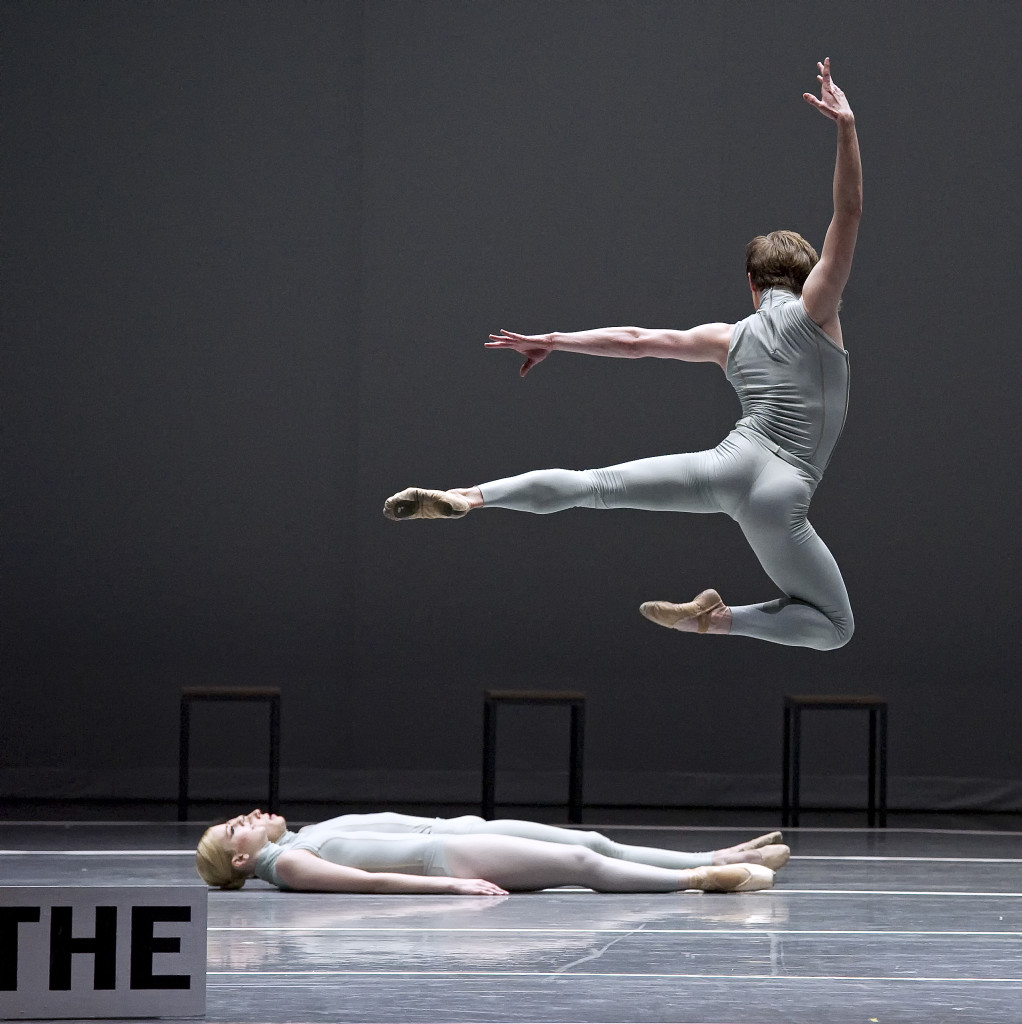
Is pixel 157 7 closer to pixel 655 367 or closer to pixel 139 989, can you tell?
pixel 655 367

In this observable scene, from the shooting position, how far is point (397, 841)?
498 cm

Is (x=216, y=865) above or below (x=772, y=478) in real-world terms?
below

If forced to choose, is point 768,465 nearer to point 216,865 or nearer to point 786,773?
point 216,865

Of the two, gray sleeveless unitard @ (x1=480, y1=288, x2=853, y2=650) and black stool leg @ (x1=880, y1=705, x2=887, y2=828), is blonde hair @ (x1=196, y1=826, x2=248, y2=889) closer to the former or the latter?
gray sleeveless unitard @ (x1=480, y1=288, x2=853, y2=650)

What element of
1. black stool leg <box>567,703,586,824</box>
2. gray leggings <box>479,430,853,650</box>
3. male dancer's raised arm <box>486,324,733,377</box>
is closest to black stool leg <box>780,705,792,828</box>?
black stool leg <box>567,703,586,824</box>

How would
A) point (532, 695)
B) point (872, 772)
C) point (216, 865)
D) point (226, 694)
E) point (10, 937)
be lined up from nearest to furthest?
1. point (10, 937)
2. point (216, 865)
3. point (226, 694)
4. point (532, 695)
5. point (872, 772)

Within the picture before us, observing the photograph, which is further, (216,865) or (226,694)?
(226,694)

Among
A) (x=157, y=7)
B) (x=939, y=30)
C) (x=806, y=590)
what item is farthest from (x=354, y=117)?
(x=806, y=590)

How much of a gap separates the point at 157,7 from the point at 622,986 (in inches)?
227

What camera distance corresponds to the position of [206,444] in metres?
7.72

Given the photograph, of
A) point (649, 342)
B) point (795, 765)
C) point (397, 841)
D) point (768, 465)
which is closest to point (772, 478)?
point (768, 465)

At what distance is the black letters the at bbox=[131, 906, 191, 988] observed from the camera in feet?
10.6

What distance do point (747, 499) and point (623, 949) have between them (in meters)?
1.26

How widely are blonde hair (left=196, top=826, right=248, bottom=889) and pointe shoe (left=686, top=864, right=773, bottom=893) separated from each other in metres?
1.48
